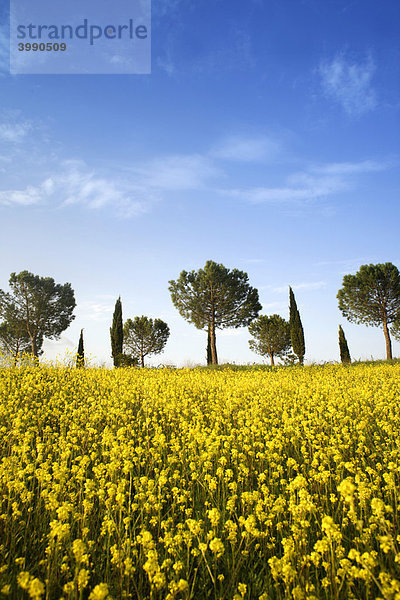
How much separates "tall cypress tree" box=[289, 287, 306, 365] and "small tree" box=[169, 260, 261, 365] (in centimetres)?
359

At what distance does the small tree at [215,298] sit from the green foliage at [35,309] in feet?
54.7

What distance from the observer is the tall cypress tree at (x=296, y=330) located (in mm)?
32844

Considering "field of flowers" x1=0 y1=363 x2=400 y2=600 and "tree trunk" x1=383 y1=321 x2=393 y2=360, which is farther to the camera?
"tree trunk" x1=383 y1=321 x2=393 y2=360

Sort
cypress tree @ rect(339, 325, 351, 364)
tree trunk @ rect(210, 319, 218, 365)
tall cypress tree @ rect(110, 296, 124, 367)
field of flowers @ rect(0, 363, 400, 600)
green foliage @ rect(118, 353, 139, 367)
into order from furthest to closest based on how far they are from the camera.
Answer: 1. cypress tree @ rect(339, 325, 351, 364)
2. tree trunk @ rect(210, 319, 218, 365)
3. tall cypress tree @ rect(110, 296, 124, 367)
4. green foliage @ rect(118, 353, 139, 367)
5. field of flowers @ rect(0, 363, 400, 600)

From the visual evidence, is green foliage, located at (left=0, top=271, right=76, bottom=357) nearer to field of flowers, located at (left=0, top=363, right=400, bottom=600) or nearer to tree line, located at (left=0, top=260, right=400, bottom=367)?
tree line, located at (left=0, top=260, right=400, bottom=367)

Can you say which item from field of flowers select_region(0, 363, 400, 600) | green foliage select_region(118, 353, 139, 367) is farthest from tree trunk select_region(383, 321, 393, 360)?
field of flowers select_region(0, 363, 400, 600)

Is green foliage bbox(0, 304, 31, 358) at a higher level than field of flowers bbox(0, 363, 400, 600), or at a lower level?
higher

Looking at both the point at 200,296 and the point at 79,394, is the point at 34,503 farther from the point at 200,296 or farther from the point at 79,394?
the point at 200,296

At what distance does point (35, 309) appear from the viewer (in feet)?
133

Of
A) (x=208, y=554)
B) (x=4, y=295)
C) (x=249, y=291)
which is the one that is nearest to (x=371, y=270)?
(x=249, y=291)

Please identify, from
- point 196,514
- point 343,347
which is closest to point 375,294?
point 343,347

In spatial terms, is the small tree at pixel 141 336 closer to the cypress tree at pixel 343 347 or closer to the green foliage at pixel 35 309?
the green foliage at pixel 35 309

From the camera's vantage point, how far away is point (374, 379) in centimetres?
1131

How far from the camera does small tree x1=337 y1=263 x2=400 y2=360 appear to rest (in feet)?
112
